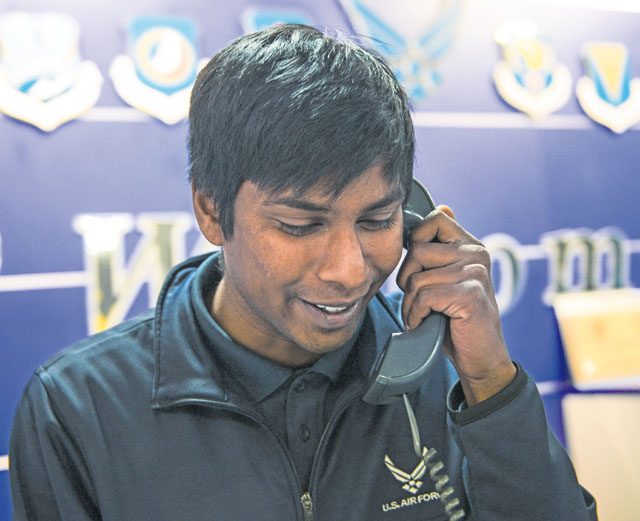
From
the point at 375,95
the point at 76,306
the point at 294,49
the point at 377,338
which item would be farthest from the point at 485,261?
the point at 76,306

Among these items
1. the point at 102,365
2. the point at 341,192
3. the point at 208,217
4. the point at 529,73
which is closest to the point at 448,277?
the point at 341,192

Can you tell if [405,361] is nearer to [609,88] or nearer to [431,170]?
[431,170]

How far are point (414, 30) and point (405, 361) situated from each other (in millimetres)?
1048

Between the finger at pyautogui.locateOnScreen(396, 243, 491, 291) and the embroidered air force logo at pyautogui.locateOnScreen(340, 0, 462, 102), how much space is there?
29.0 inches

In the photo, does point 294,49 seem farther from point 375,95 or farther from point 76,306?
point 76,306

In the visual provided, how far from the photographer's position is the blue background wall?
4.80 feet

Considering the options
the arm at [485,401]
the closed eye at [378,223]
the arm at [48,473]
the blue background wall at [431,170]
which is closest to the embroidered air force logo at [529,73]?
the blue background wall at [431,170]

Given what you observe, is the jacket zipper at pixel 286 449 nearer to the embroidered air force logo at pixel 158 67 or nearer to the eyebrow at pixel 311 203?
the eyebrow at pixel 311 203

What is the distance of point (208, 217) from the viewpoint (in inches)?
41.6

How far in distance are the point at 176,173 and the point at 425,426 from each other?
2.60 ft

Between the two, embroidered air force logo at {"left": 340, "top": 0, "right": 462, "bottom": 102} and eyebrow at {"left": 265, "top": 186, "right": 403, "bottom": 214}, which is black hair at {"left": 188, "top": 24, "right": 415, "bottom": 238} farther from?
embroidered air force logo at {"left": 340, "top": 0, "right": 462, "bottom": 102}

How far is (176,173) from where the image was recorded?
1579 millimetres

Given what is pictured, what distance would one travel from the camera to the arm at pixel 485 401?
100cm

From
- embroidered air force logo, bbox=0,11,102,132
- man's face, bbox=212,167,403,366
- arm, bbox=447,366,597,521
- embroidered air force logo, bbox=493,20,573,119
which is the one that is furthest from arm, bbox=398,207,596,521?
embroidered air force logo, bbox=493,20,573,119
